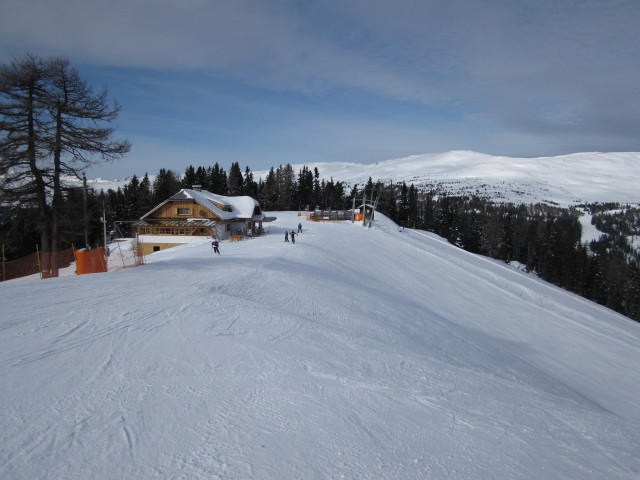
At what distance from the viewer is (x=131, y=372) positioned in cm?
574

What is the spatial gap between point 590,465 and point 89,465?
6.17 metres

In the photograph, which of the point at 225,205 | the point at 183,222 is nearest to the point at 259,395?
the point at 183,222

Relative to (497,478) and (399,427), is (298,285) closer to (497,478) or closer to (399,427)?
(399,427)

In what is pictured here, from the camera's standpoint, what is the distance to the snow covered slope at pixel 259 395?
13.3 feet

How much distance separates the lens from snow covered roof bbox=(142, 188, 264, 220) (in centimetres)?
3984

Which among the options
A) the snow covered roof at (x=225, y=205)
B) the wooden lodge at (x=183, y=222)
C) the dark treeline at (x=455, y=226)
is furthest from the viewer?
the dark treeline at (x=455, y=226)

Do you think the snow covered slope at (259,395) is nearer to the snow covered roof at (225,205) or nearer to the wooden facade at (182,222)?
the wooden facade at (182,222)

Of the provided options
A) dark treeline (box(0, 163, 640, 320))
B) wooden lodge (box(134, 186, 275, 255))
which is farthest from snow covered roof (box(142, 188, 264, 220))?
dark treeline (box(0, 163, 640, 320))

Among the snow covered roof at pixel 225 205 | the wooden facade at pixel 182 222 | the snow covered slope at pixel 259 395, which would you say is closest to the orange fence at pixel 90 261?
the snow covered slope at pixel 259 395

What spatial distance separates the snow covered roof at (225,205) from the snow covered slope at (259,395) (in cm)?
2789

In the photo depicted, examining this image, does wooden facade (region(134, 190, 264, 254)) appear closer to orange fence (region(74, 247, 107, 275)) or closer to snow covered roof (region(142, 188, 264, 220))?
snow covered roof (region(142, 188, 264, 220))

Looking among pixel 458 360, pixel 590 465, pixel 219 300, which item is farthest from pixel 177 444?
pixel 458 360

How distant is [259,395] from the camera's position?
213 inches

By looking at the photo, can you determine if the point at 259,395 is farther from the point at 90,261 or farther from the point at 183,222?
the point at 183,222
